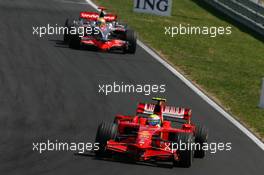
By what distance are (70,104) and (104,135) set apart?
5039 millimetres

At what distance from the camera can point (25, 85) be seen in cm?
2430

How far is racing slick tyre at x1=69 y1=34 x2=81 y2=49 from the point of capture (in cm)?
3069

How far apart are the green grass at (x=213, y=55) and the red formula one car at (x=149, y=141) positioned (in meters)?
4.46

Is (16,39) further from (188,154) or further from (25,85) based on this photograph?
(188,154)

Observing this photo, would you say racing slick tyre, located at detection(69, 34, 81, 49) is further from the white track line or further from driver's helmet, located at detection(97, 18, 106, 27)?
the white track line

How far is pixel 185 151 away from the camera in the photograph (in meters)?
17.5

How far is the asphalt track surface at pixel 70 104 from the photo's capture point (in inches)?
674

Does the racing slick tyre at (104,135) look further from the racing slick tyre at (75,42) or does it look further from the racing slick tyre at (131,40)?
the racing slick tyre at (131,40)

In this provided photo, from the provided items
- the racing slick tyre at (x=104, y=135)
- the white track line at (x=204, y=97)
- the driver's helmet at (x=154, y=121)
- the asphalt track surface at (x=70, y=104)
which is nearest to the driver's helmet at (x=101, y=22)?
the asphalt track surface at (x=70, y=104)

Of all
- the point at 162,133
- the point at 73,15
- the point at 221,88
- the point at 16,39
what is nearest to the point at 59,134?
the point at 162,133

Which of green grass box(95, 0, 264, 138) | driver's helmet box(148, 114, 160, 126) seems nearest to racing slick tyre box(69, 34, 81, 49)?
green grass box(95, 0, 264, 138)

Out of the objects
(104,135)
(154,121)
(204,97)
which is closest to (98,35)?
(204,97)

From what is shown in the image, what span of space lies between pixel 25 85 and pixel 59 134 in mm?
5257

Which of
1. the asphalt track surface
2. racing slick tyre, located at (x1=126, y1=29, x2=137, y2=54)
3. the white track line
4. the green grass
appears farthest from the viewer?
racing slick tyre, located at (x1=126, y1=29, x2=137, y2=54)
